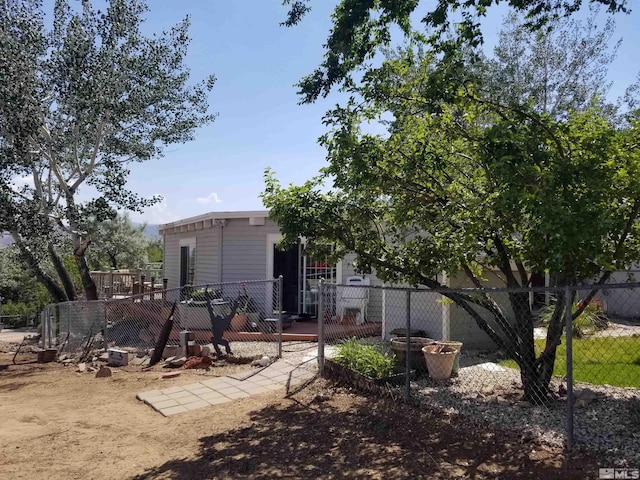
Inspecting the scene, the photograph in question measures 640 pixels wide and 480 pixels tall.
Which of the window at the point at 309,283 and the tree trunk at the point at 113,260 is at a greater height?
the tree trunk at the point at 113,260

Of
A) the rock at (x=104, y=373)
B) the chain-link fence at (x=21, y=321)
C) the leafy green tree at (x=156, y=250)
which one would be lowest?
the chain-link fence at (x=21, y=321)

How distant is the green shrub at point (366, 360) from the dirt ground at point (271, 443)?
14.0 inches

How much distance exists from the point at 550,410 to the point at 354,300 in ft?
20.5

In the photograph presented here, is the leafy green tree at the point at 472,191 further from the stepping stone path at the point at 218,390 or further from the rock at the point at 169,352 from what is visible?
the rock at the point at 169,352

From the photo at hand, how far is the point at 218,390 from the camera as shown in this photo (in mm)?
6602

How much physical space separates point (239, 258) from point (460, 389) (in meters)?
8.06

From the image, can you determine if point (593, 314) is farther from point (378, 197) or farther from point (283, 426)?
point (283, 426)

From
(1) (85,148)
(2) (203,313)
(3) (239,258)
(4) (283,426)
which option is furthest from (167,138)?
(4) (283,426)

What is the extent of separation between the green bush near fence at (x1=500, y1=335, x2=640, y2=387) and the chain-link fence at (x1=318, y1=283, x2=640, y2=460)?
14 millimetres

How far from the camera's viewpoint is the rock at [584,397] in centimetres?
492

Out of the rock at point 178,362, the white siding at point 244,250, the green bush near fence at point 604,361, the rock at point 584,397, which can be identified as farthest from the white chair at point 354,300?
the rock at point 584,397

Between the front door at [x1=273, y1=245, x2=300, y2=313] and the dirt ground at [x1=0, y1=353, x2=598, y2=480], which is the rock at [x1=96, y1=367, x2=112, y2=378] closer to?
the dirt ground at [x1=0, y1=353, x2=598, y2=480]

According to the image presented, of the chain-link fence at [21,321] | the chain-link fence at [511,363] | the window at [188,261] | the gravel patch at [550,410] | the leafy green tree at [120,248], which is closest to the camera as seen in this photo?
the gravel patch at [550,410]

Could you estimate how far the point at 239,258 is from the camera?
505 inches
